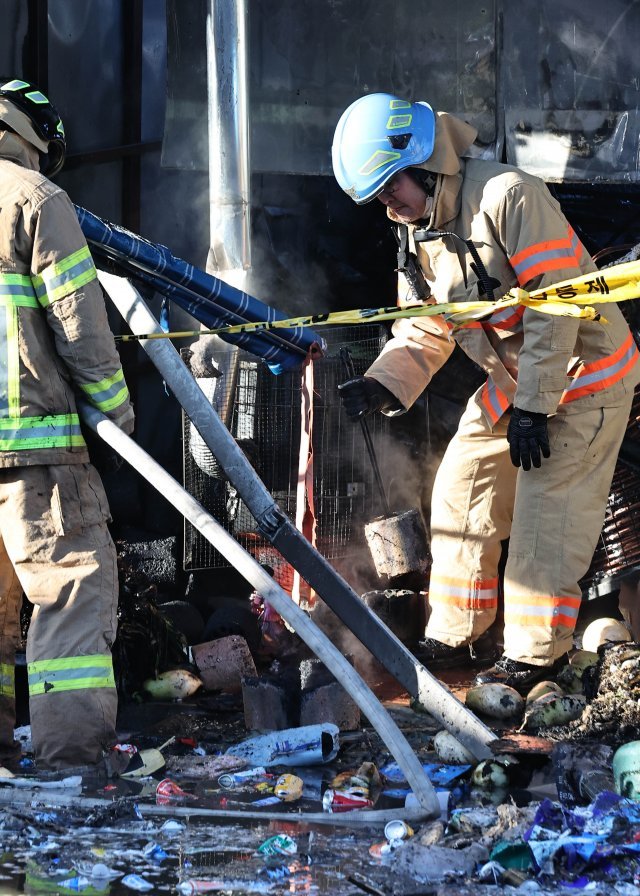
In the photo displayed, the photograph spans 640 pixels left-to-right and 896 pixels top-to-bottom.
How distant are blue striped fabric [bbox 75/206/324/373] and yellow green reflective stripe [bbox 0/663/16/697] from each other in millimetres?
1645

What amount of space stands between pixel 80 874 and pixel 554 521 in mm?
2615

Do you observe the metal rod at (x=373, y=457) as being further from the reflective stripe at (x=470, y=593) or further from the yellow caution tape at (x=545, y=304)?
the yellow caution tape at (x=545, y=304)

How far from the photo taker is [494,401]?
538cm

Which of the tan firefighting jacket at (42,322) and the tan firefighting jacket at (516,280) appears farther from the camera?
the tan firefighting jacket at (516,280)

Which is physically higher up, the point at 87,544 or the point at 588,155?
the point at 588,155

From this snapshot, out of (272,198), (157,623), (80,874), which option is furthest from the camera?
(272,198)

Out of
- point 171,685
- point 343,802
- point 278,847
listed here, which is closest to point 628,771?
point 343,802

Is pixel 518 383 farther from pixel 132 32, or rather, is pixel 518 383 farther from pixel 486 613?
pixel 132 32

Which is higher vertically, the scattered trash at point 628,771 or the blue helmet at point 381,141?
the blue helmet at point 381,141

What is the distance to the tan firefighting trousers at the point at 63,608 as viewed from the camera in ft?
13.3

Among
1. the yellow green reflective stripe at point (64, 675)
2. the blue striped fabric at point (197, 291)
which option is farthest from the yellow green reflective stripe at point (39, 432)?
the blue striped fabric at point (197, 291)

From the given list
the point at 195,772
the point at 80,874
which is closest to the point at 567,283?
the point at 195,772

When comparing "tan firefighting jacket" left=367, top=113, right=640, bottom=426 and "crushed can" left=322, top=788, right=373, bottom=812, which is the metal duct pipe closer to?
"tan firefighting jacket" left=367, top=113, right=640, bottom=426

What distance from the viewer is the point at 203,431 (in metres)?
4.71
